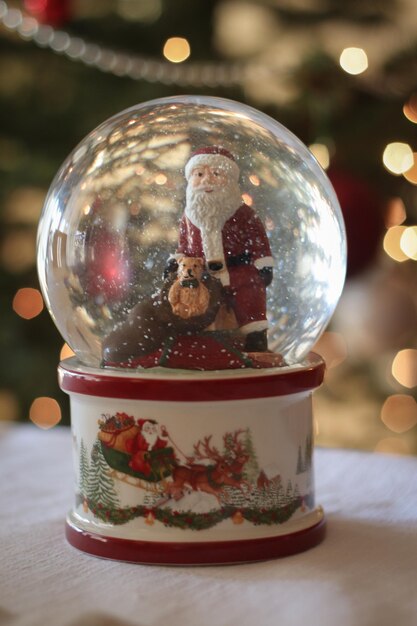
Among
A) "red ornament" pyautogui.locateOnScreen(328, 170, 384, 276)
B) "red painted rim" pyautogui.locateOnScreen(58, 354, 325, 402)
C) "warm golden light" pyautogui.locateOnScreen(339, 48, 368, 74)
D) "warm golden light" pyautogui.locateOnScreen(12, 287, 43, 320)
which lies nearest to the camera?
"red painted rim" pyautogui.locateOnScreen(58, 354, 325, 402)

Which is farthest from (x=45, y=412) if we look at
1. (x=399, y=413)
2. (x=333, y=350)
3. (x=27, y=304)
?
(x=399, y=413)

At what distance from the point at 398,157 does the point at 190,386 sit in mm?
1230

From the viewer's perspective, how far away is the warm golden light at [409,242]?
194 centimetres

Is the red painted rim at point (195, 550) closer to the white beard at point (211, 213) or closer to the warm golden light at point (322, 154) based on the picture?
the white beard at point (211, 213)

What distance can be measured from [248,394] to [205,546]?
5.3 inches

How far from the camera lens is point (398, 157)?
1935mm

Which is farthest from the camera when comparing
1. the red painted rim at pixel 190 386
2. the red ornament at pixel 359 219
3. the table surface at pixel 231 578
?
the red ornament at pixel 359 219

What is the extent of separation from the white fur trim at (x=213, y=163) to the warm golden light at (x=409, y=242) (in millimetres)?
1113

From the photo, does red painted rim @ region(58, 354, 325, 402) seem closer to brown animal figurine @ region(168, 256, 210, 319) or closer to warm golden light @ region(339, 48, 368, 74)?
brown animal figurine @ region(168, 256, 210, 319)

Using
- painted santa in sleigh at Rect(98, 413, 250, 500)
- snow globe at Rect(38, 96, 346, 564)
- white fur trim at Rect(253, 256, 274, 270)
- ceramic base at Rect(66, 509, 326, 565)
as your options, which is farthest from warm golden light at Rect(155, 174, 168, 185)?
ceramic base at Rect(66, 509, 326, 565)

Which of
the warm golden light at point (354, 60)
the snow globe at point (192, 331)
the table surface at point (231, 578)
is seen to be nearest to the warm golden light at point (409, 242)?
the warm golden light at point (354, 60)


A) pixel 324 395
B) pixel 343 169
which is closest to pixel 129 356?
pixel 343 169

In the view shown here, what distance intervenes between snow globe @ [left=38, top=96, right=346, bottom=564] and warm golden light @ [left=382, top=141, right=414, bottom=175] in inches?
40.5

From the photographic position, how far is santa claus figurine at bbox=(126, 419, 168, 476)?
2.76 feet
